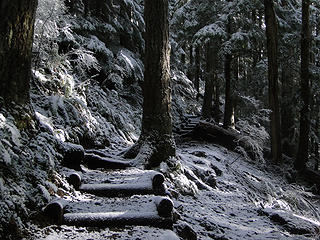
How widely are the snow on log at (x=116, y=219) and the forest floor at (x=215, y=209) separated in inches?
3.5

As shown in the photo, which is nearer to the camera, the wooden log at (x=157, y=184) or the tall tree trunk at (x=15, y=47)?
the tall tree trunk at (x=15, y=47)

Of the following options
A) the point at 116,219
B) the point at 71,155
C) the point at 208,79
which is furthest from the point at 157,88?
the point at 208,79

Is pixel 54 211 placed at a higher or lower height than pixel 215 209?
higher

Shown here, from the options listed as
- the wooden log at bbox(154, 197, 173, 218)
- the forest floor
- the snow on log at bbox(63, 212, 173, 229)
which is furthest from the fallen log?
the snow on log at bbox(63, 212, 173, 229)

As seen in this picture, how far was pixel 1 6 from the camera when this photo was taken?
170 inches

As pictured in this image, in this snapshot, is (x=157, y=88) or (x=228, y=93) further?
(x=228, y=93)

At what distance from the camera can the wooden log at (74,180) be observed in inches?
197

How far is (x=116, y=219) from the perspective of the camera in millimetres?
4121

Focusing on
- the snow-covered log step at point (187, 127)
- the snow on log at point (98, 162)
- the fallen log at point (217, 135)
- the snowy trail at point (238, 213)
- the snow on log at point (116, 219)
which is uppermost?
the snow-covered log step at point (187, 127)

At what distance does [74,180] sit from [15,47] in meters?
2.32

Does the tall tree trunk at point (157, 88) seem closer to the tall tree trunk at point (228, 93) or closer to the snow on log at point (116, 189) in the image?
the snow on log at point (116, 189)

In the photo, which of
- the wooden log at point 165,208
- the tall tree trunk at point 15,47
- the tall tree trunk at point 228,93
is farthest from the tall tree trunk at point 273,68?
the tall tree trunk at point 15,47

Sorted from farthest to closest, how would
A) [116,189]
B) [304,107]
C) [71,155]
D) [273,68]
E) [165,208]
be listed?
[304,107], [273,68], [71,155], [116,189], [165,208]

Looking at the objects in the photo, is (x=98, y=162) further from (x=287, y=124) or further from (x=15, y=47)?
(x=287, y=124)
